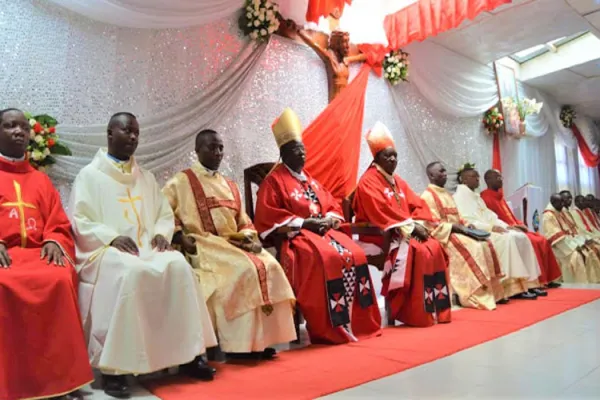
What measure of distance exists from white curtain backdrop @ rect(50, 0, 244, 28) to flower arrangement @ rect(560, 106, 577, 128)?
335 inches

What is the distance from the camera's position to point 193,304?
296 centimetres

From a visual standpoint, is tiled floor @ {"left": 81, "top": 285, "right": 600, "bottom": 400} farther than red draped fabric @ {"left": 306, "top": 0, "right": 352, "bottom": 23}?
No

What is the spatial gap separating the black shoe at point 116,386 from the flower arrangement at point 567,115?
1078cm

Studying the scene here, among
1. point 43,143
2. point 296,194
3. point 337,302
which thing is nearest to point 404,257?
point 337,302

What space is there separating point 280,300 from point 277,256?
633 millimetres

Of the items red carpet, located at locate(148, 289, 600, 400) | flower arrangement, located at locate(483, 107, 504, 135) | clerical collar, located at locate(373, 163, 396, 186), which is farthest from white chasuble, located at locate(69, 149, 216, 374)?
flower arrangement, located at locate(483, 107, 504, 135)

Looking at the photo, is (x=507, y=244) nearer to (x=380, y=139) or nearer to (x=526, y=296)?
(x=526, y=296)

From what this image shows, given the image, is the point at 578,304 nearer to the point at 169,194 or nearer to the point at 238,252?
the point at 238,252

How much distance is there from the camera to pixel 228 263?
347 cm

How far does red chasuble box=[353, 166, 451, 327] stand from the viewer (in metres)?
4.59

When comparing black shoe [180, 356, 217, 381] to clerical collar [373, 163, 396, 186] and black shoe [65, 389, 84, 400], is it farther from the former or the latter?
clerical collar [373, 163, 396, 186]

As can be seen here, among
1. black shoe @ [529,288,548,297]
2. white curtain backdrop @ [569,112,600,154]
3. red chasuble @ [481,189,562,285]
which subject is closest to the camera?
black shoe @ [529,288,548,297]

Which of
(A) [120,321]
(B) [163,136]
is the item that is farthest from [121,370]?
(B) [163,136]

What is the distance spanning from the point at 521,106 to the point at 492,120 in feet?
2.73
